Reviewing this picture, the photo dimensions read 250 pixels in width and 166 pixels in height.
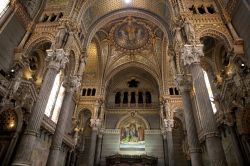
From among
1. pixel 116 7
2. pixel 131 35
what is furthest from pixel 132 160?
pixel 116 7

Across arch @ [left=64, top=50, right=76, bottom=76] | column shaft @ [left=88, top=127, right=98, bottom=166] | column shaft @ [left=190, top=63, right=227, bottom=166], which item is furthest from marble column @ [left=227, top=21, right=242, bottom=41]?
column shaft @ [left=88, top=127, right=98, bottom=166]

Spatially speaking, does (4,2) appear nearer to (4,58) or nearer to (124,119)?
(4,58)

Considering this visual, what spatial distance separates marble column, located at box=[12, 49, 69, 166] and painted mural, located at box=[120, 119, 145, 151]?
13349 mm

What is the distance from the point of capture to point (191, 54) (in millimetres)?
10375

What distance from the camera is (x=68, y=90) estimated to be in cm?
1288

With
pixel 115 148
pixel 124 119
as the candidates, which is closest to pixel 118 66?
pixel 124 119

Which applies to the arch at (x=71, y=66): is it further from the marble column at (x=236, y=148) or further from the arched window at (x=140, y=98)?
the arched window at (x=140, y=98)

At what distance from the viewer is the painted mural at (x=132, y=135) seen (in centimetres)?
2152

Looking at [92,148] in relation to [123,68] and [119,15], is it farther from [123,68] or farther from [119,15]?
[119,15]

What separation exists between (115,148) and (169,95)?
807cm

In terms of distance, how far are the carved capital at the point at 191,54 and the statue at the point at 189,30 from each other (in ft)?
1.59

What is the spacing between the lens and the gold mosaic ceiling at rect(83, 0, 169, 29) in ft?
53.7

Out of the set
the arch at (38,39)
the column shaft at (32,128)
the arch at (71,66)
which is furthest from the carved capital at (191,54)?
the arch at (38,39)

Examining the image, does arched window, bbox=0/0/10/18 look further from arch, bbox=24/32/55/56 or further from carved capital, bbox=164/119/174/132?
carved capital, bbox=164/119/174/132
